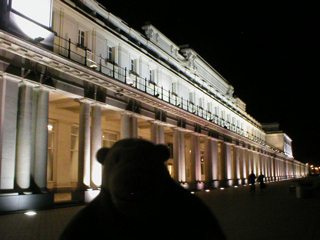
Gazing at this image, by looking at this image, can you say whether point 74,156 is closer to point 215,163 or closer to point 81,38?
point 81,38

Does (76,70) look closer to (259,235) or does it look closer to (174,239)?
(259,235)

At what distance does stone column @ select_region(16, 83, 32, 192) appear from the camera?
14.1 m

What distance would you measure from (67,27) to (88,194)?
9.01 meters

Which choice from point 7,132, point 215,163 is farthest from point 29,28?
point 215,163

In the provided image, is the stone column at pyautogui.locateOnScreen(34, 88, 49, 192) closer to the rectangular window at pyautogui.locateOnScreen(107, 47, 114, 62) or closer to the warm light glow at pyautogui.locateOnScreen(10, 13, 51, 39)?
the warm light glow at pyautogui.locateOnScreen(10, 13, 51, 39)

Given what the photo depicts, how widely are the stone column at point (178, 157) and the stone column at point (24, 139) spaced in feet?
48.3

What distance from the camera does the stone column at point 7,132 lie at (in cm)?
1330

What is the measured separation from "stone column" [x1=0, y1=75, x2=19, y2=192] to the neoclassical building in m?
0.04

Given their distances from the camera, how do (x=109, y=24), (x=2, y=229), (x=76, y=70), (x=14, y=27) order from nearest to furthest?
(x=2, y=229), (x=14, y=27), (x=76, y=70), (x=109, y=24)

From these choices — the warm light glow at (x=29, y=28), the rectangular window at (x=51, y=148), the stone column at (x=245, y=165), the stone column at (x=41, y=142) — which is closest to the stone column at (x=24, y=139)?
the stone column at (x=41, y=142)

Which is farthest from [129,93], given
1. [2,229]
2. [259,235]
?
[259,235]

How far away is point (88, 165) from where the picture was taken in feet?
59.2

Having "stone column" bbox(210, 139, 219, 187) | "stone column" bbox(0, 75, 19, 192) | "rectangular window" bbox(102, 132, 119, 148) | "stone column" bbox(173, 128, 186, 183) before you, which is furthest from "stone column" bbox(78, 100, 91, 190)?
"stone column" bbox(210, 139, 219, 187)

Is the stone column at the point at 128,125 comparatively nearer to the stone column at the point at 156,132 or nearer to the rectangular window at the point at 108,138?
the stone column at the point at 156,132
